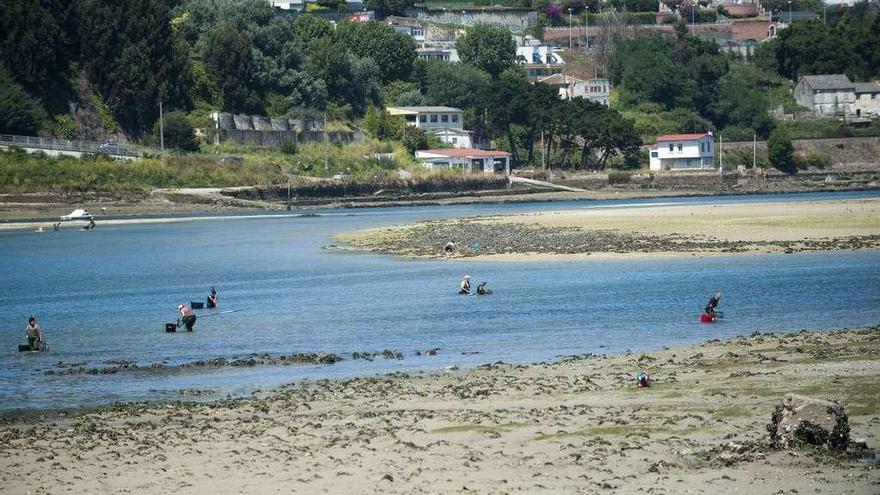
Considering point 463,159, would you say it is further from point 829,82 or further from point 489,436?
point 489,436

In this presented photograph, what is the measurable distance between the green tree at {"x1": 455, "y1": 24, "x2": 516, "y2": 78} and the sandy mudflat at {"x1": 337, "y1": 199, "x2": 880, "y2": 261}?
7565 cm

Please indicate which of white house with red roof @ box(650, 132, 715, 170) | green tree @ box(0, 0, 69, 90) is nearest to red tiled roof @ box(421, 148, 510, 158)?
white house with red roof @ box(650, 132, 715, 170)

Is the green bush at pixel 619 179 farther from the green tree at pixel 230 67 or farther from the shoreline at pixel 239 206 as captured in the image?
the green tree at pixel 230 67

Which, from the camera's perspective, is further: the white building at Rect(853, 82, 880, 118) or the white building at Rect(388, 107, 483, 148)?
the white building at Rect(853, 82, 880, 118)

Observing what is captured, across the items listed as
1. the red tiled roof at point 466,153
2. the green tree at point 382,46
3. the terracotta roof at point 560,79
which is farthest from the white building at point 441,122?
the terracotta roof at point 560,79

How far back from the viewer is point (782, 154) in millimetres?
Result: 127750

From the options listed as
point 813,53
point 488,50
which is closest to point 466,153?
point 488,50

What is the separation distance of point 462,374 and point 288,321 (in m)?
13.2

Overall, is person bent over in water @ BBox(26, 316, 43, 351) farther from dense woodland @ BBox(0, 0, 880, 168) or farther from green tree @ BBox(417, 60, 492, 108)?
green tree @ BBox(417, 60, 492, 108)

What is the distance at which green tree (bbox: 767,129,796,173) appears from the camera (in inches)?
Answer: 5022

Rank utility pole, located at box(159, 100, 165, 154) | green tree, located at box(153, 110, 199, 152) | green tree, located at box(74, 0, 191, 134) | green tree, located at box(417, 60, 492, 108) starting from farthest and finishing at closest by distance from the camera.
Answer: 1. green tree, located at box(417, 60, 492, 108)
2. green tree, located at box(74, 0, 191, 134)
3. green tree, located at box(153, 110, 199, 152)
4. utility pole, located at box(159, 100, 165, 154)

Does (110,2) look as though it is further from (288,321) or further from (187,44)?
(288,321)

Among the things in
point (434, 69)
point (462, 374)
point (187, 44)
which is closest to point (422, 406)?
point (462, 374)

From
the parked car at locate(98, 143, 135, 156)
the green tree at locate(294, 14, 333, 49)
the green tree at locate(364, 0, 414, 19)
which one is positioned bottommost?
the parked car at locate(98, 143, 135, 156)
